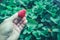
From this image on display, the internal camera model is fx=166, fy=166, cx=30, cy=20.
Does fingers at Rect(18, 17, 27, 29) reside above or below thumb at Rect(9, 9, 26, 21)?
below

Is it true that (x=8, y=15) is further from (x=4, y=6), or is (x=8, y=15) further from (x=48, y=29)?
(x=48, y=29)

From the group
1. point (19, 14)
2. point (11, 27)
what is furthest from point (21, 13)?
point (11, 27)

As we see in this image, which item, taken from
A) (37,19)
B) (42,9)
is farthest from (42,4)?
(37,19)

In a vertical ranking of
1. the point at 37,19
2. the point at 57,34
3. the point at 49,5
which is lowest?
the point at 57,34

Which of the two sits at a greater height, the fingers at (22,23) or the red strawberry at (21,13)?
the red strawberry at (21,13)

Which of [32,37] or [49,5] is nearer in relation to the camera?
[32,37]

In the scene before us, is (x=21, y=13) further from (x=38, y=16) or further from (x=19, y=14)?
(x=38, y=16)
